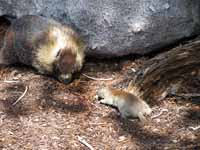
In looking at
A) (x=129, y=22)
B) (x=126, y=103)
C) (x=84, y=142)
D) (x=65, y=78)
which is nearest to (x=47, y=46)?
(x=65, y=78)

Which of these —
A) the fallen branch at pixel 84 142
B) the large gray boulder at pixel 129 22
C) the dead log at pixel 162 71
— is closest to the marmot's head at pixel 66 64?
the large gray boulder at pixel 129 22

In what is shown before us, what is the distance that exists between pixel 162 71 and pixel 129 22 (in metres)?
0.73

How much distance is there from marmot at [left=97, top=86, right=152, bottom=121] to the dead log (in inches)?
5.4

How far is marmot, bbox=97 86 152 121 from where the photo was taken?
13.3ft

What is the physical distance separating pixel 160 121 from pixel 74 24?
142 cm

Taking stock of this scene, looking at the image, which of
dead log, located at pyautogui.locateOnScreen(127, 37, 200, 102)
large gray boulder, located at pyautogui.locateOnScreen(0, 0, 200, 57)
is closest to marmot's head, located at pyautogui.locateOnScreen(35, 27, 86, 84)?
large gray boulder, located at pyautogui.locateOnScreen(0, 0, 200, 57)

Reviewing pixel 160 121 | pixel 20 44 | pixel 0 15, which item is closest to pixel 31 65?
pixel 20 44

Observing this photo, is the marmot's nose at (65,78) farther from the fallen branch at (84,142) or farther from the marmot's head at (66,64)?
the fallen branch at (84,142)

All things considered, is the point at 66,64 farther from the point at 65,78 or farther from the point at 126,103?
the point at 126,103

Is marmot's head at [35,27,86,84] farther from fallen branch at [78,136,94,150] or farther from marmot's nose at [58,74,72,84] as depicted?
fallen branch at [78,136,94,150]

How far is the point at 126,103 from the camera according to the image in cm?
410

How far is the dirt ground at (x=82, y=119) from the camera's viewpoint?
3.86 meters

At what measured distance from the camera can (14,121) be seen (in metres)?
4.14

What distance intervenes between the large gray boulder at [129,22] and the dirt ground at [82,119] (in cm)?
26
